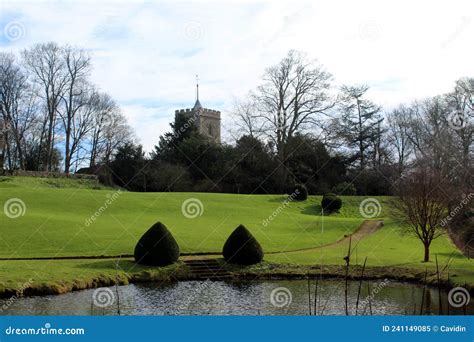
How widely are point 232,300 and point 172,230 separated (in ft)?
45.9

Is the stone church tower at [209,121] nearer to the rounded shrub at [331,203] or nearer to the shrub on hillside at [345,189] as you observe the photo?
the shrub on hillside at [345,189]

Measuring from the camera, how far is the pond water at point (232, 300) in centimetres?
1559

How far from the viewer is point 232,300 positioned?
1800 centimetres

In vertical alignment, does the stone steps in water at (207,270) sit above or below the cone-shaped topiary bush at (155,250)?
below

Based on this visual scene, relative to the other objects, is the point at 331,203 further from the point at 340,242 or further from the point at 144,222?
the point at 144,222

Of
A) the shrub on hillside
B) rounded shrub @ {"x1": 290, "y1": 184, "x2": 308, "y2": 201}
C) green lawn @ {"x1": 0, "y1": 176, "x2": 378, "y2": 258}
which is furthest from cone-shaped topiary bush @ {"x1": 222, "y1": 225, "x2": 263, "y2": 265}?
the shrub on hillside

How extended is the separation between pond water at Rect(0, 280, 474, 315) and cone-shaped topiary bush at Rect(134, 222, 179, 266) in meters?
2.03

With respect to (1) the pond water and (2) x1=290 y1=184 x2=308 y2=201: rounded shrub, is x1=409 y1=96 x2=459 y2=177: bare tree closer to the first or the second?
(2) x1=290 y1=184 x2=308 y2=201: rounded shrub

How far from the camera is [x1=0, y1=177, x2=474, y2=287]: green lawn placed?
2403 cm

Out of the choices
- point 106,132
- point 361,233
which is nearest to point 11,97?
point 106,132

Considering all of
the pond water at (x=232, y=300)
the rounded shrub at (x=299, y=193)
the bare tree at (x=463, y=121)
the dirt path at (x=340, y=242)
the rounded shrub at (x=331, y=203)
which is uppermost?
the bare tree at (x=463, y=121)

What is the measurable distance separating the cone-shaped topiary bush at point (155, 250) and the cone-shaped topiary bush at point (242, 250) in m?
2.77

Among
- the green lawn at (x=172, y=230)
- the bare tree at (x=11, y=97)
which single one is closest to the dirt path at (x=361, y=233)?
the green lawn at (x=172, y=230)

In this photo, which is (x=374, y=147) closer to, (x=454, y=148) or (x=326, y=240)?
(x=454, y=148)
